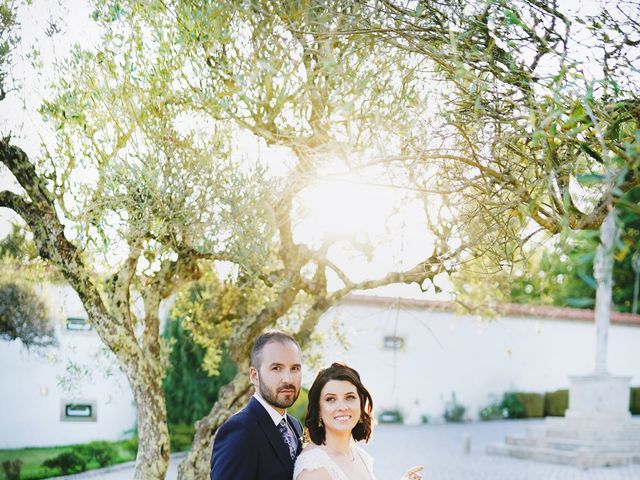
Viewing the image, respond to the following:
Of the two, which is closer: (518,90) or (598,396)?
(518,90)

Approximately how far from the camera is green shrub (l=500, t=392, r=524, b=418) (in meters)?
28.5

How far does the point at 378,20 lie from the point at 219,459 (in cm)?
281

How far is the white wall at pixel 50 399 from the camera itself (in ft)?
60.6

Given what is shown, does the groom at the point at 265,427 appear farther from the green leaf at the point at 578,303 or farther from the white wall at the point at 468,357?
the white wall at the point at 468,357

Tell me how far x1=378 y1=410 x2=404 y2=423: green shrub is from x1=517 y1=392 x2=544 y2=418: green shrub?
193 inches

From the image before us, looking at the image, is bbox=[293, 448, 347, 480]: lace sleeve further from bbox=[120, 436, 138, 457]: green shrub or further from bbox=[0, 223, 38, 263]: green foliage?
bbox=[120, 436, 138, 457]: green shrub

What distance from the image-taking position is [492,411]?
28.2 m

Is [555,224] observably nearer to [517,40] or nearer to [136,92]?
[517,40]

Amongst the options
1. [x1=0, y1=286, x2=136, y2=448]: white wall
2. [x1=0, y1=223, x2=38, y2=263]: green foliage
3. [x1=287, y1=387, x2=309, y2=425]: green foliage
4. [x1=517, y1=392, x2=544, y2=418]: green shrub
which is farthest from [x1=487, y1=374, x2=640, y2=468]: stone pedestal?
[x1=0, y1=223, x2=38, y2=263]: green foliage

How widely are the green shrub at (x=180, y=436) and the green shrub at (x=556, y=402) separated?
1576cm

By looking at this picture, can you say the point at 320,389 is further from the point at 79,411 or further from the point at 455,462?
the point at 79,411

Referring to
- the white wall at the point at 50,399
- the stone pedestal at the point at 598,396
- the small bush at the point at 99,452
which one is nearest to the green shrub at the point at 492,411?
the stone pedestal at the point at 598,396

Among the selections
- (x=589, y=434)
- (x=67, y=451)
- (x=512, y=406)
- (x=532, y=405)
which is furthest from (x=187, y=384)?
(x=532, y=405)

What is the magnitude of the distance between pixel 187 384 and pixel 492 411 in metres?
14.1
